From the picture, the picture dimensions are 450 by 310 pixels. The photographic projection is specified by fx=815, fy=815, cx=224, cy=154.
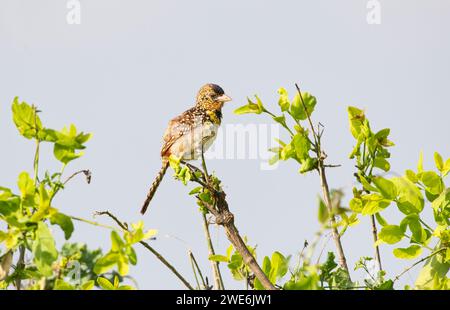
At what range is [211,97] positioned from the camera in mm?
7477

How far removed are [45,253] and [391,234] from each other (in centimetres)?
80

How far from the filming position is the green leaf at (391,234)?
1.84 meters

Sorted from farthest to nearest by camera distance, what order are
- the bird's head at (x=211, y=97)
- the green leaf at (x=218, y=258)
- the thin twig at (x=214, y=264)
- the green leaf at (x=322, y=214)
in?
the bird's head at (x=211, y=97)
the green leaf at (x=218, y=258)
the thin twig at (x=214, y=264)
the green leaf at (x=322, y=214)

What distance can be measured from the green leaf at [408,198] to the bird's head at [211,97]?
5.46 m

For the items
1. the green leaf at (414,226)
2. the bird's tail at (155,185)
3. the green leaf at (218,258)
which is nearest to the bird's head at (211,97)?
the bird's tail at (155,185)

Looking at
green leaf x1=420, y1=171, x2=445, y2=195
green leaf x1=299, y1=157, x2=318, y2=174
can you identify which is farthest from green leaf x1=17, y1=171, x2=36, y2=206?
green leaf x1=420, y1=171, x2=445, y2=195

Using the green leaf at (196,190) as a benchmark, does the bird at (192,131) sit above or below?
below

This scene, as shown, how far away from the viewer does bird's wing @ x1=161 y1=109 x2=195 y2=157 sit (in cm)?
669

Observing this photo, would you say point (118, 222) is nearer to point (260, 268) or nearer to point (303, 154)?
point (260, 268)

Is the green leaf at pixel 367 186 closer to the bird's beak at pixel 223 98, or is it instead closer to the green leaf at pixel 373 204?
the green leaf at pixel 373 204

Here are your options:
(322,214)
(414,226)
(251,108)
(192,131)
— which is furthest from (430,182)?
(192,131)

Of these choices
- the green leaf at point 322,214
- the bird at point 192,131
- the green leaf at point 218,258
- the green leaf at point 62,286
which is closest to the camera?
the green leaf at point 322,214
